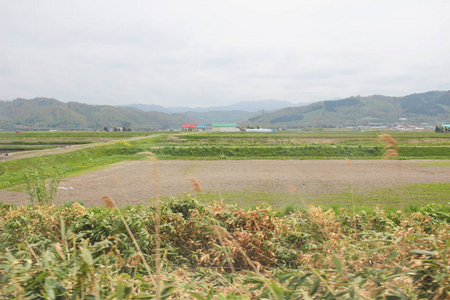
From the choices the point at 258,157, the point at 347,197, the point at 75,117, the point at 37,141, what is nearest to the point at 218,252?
the point at 347,197

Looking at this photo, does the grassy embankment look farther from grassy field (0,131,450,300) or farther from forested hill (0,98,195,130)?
forested hill (0,98,195,130)

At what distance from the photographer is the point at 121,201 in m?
11.1

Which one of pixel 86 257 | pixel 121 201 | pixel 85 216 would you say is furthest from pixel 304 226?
pixel 121 201

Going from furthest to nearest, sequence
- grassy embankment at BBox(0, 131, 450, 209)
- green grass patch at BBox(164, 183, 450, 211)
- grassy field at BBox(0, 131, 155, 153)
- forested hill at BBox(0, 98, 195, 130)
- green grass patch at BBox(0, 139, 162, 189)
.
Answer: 1. forested hill at BBox(0, 98, 195, 130)
2. grassy field at BBox(0, 131, 155, 153)
3. green grass patch at BBox(0, 139, 162, 189)
4. grassy embankment at BBox(0, 131, 450, 209)
5. green grass patch at BBox(164, 183, 450, 211)

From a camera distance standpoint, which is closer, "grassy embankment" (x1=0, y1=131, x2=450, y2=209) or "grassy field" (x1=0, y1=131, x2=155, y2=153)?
"grassy embankment" (x1=0, y1=131, x2=450, y2=209)

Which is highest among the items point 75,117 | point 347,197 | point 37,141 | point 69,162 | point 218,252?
point 75,117

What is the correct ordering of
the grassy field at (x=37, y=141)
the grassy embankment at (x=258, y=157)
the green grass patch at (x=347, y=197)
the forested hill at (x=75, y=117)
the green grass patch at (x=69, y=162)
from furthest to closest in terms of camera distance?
the forested hill at (x=75, y=117), the grassy field at (x=37, y=141), the green grass patch at (x=69, y=162), the grassy embankment at (x=258, y=157), the green grass patch at (x=347, y=197)

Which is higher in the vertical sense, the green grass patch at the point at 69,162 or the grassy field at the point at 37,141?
the grassy field at the point at 37,141

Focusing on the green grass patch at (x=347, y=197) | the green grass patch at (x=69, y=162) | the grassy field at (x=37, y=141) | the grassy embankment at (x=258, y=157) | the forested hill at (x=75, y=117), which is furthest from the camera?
the forested hill at (x=75, y=117)

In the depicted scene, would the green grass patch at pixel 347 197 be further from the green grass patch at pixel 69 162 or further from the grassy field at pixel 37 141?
the grassy field at pixel 37 141

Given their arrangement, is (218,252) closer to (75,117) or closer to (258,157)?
(258,157)

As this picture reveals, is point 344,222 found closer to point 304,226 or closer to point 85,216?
point 304,226

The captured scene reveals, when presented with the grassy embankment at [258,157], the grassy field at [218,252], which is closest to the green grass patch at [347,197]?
the grassy embankment at [258,157]

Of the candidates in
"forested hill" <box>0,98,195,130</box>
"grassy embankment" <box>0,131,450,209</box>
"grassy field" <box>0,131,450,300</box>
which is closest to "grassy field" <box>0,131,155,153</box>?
"grassy embankment" <box>0,131,450,209</box>
